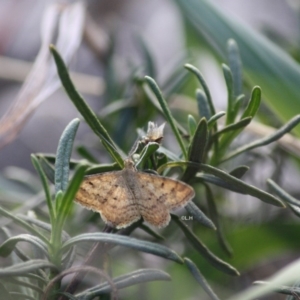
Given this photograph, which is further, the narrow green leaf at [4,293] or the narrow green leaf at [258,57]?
the narrow green leaf at [258,57]

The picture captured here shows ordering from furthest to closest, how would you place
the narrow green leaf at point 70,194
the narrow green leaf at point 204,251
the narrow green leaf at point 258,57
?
1. the narrow green leaf at point 258,57
2. the narrow green leaf at point 204,251
3. the narrow green leaf at point 70,194

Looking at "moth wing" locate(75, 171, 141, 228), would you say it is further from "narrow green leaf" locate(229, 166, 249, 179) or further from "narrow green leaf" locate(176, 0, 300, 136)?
"narrow green leaf" locate(176, 0, 300, 136)

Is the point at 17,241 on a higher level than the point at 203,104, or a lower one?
lower

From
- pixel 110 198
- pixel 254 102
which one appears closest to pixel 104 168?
pixel 110 198

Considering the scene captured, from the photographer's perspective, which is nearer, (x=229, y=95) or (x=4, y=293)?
(x=4, y=293)

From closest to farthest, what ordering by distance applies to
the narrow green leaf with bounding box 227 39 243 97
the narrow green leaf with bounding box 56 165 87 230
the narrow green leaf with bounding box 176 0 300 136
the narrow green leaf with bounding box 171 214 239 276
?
1. the narrow green leaf with bounding box 56 165 87 230
2. the narrow green leaf with bounding box 171 214 239 276
3. the narrow green leaf with bounding box 227 39 243 97
4. the narrow green leaf with bounding box 176 0 300 136

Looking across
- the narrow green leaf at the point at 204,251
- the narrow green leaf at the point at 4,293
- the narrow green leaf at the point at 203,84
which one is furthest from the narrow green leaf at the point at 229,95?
the narrow green leaf at the point at 4,293

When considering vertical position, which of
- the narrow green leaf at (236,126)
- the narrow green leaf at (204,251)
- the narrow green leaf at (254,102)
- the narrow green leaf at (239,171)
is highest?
the narrow green leaf at (254,102)

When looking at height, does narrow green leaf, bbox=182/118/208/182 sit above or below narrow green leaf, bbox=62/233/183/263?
above

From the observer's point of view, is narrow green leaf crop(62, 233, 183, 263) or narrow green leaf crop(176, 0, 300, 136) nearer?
narrow green leaf crop(62, 233, 183, 263)

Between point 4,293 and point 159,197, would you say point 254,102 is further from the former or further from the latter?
point 4,293

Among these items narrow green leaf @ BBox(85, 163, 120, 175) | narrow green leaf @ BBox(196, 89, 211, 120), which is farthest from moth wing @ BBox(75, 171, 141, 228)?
narrow green leaf @ BBox(196, 89, 211, 120)

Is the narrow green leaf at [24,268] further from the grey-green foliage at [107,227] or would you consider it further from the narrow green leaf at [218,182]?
the narrow green leaf at [218,182]
